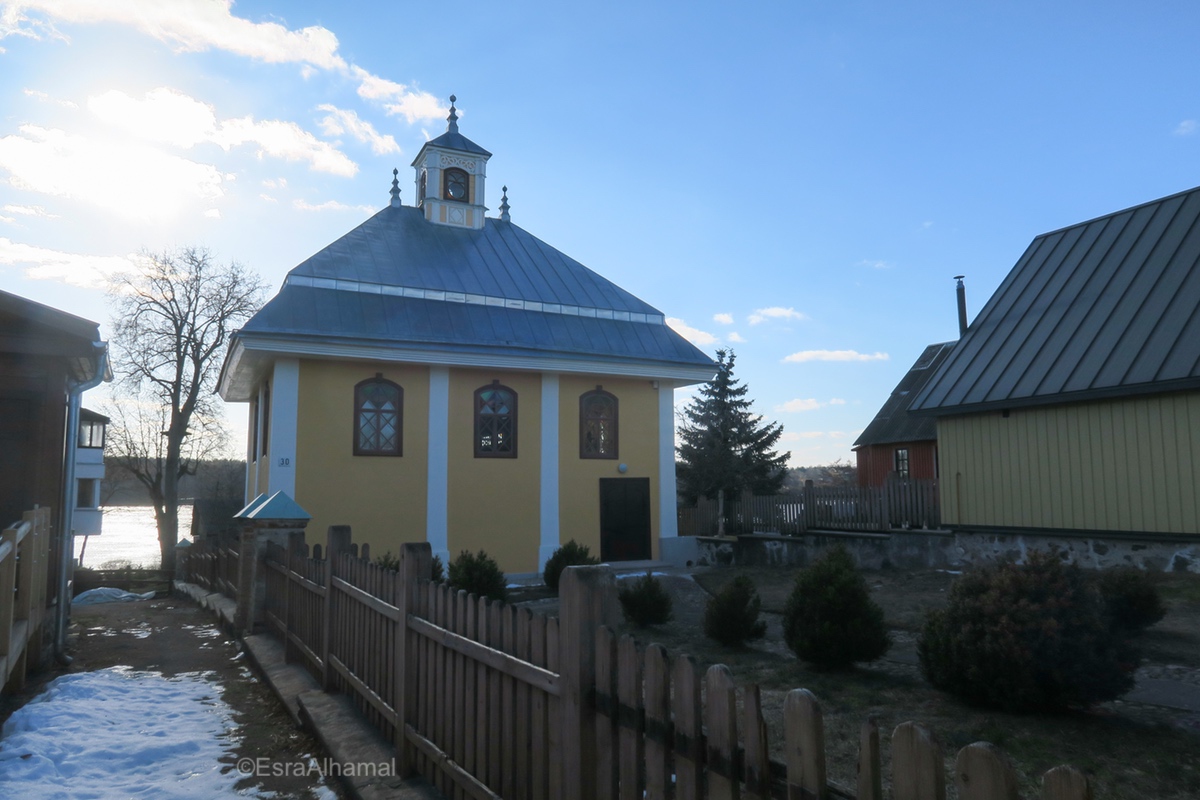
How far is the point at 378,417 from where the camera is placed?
17.6 meters

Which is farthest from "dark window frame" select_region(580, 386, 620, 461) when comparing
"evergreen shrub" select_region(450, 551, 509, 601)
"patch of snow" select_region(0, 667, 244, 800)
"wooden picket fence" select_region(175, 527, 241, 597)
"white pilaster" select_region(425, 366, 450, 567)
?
"patch of snow" select_region(0, 667, 244, 800)

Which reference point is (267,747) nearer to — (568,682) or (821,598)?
(568,682)

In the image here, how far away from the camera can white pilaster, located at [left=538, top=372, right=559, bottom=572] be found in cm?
1889

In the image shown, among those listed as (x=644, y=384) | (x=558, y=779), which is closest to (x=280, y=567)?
(x=558, y=779)

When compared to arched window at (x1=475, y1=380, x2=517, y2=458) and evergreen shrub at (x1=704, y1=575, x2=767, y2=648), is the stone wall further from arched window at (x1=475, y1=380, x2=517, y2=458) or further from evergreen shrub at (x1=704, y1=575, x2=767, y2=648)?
arched window at (x1=475, y1=380, x2=517, y2=458)

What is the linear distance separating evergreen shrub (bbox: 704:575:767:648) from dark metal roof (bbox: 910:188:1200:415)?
8.03 meters

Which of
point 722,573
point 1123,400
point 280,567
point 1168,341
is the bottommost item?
point 722,573

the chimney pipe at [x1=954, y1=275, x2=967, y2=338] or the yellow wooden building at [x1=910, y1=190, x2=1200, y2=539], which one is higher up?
the chimney pipe at [x1=954, y1=275, x2=967, y2=338]

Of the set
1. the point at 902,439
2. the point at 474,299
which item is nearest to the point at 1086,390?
the point at 474,299

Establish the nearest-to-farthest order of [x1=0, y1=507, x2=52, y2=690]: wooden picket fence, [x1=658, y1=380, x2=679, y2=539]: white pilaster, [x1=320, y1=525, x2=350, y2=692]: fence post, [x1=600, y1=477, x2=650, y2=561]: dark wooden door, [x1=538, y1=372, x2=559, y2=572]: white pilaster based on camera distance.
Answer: [x1=0, y1=507, x2=52, y2=690]: wooden picket fence, [x1=320, y1=525, x2=350, y2=692]: fence post, [x1=538, y1=372, x2=559, y2=572]: white pilaster, [x1=600, y1=477, x2=650, y2=561]: dark wooden door, [x1=658, y1=380, x2=679, y2=539]: white pilaster

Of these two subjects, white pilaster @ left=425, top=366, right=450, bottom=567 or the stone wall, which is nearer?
the stone wall

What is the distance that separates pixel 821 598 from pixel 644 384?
13.1m

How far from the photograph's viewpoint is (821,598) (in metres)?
7.65

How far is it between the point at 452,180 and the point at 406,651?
19489mm
